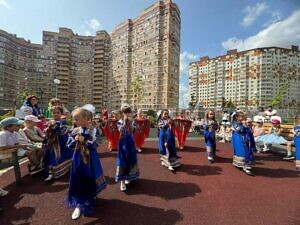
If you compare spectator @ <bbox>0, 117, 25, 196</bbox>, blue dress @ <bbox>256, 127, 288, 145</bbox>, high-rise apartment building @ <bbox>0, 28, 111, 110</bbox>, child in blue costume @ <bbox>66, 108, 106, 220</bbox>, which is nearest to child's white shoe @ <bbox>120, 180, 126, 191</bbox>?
child in blue costume @ <bbox>66, 108, 106, 220</bbox>

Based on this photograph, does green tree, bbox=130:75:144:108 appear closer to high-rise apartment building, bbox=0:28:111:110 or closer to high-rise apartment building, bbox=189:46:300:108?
high-rise apartment building, bbox=189:46:300:108

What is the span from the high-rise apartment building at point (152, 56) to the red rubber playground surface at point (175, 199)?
187ft

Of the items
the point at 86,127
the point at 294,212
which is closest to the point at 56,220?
the point at 86,127

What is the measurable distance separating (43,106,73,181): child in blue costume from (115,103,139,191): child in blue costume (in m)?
1.40

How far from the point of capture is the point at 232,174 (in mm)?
5371

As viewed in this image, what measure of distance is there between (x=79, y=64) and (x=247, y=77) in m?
65.4

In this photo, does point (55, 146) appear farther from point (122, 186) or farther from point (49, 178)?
point (122, 186)

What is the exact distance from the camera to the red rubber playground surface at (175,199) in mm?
3168

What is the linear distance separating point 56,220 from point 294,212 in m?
3.49

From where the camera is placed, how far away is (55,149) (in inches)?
188

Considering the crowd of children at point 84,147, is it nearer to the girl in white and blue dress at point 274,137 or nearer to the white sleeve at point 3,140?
the white sleeve at point 3,140

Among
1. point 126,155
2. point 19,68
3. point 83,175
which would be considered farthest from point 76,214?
Answer: point 19,68

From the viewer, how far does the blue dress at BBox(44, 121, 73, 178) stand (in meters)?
4.76

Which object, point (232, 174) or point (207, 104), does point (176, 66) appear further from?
point (232, 174)
